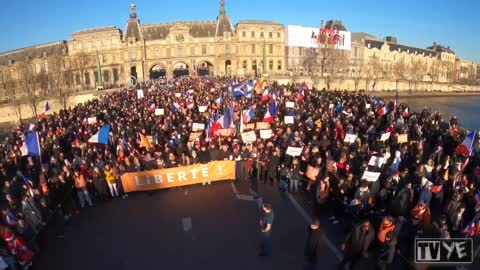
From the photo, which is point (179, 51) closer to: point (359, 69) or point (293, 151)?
point (359, 69)

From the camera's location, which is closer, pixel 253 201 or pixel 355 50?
pixel 253 201

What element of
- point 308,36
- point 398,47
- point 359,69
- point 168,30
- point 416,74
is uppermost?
point 168,30

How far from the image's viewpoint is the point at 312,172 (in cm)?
1217

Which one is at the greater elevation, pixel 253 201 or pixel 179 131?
pixel 179 131

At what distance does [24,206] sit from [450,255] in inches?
408

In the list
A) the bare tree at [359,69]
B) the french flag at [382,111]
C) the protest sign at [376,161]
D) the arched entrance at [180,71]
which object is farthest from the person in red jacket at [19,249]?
the bare tree at [359,69]

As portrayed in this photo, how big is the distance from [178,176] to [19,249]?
593 centimetres

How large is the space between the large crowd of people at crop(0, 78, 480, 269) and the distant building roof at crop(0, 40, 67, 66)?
71.6 meters

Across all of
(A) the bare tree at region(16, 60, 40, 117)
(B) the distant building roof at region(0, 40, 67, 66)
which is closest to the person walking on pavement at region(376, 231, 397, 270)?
(A) the bare tree at region(16, 60, 40, 117)

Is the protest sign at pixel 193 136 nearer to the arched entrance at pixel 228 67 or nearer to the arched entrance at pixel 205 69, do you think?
the arched entrance at pixel 228 67

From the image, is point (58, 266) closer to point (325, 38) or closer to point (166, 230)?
point (166, 230)

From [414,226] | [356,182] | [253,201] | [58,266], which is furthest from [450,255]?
Answer: [58,266]

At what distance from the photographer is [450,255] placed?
5.51m

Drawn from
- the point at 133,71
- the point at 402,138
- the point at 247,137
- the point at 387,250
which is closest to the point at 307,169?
the point at 247,137
